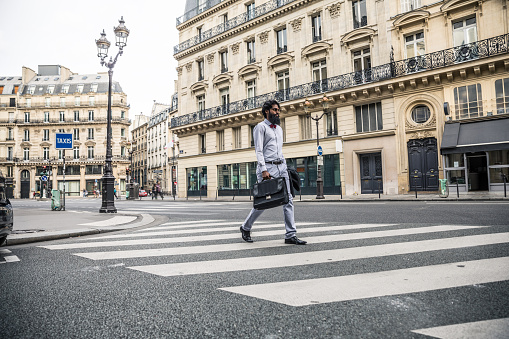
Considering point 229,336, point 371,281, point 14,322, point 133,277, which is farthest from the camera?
point 133,277

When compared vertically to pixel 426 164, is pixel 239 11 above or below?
above

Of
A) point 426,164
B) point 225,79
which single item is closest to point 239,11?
point 225,79

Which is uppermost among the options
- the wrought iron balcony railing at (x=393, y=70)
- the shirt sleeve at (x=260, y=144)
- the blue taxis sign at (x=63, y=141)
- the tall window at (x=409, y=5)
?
the tall window at (x=409, y=5)

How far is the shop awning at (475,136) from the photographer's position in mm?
17359

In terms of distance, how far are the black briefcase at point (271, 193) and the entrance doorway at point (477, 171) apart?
1801cm

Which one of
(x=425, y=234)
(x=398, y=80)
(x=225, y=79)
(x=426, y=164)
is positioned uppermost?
(x=225, y=79)

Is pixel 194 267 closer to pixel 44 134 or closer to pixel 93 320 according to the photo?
pixel 93 320

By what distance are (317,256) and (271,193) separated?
1067 mm

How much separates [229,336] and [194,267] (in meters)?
1.74

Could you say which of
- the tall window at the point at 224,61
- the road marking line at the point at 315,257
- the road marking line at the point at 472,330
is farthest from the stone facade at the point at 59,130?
the road marking line at the point at 472,330

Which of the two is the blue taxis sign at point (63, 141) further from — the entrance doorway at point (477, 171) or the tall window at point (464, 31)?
the tall window at point (464, 31)

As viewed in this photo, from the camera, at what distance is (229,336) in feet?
6.37

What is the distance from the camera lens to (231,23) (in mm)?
30812

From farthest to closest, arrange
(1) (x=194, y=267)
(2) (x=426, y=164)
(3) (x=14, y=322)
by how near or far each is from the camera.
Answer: (2) (x=426, y=164) → (1) (x=194, y=267) → (3) (x=14, y=322)
